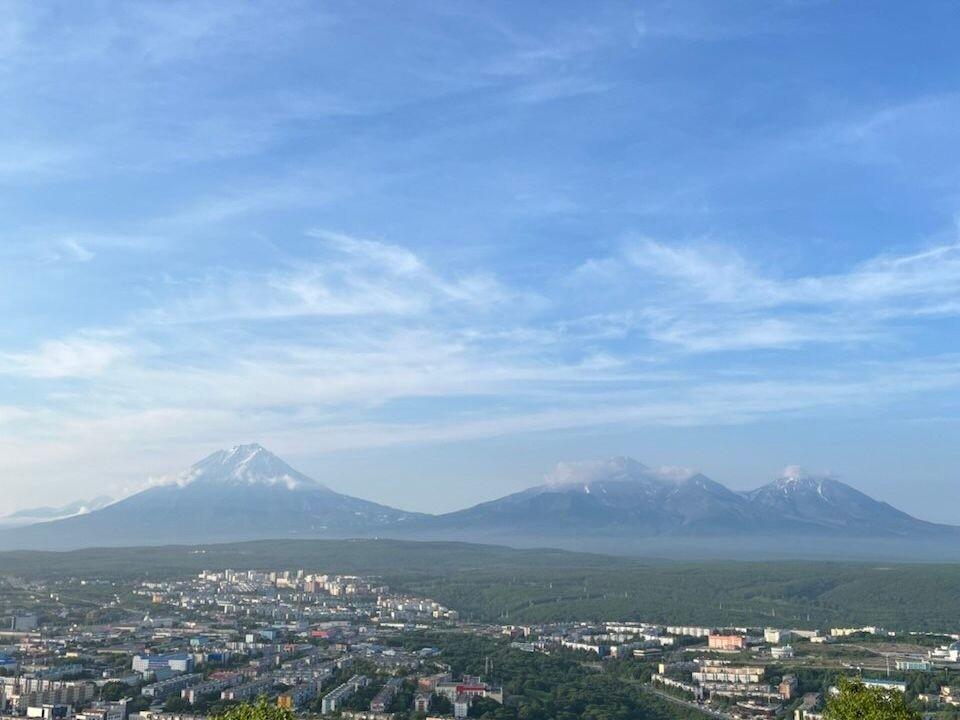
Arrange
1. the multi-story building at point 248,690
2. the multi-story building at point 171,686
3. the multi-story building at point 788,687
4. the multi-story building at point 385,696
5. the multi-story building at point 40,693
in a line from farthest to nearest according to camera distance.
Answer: the multi-story building at point 788,687, the multi-story building at point 171,686, the multi-story building at point 248,690, the multi-story building at point 40,693, the multi-story building at point 385,696

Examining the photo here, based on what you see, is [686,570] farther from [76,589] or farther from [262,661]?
[262,661]

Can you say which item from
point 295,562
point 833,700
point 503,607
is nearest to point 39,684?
point 833,700

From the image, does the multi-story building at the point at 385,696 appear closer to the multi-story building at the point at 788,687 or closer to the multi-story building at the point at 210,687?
the multi-story building at the point at 210,687

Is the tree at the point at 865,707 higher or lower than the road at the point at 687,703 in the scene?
higher

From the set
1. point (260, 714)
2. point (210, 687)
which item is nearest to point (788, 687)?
point (210, 687)

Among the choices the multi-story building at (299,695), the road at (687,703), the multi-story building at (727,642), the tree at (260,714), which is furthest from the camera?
the multi-story building at (727,642)

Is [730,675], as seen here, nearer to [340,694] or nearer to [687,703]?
[687,703]

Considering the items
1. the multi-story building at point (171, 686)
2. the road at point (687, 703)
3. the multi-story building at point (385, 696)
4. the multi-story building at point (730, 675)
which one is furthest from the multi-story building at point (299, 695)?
the multi-story building at point (730, 675)

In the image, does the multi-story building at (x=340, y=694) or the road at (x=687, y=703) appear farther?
the road at (x=687, y=703)

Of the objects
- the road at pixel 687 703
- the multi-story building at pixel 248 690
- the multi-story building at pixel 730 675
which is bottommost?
the road at pixel 687 703
